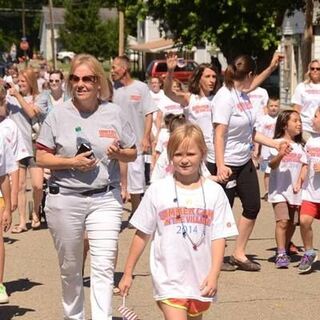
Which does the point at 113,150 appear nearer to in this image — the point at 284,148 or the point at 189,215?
the point at 189,215

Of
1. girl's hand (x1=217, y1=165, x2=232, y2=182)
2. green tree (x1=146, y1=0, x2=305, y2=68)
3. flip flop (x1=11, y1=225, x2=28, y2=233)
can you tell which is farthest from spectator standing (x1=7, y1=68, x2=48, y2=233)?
green tree (x1=146, y1=0, x2=305, y2=68)

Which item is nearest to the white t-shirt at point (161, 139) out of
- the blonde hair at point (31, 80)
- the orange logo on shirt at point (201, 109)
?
the blonde hair at point (31, 80)

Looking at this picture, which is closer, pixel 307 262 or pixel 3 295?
pixel 3 295

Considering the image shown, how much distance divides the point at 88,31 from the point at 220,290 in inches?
3297

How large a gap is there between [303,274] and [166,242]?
11.6 feet

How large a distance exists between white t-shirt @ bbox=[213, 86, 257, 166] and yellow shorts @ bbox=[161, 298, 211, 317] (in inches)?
128

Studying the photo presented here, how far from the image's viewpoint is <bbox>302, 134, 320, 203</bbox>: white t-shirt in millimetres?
8203

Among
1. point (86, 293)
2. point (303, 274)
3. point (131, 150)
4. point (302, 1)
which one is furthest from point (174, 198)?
point (302, 1)

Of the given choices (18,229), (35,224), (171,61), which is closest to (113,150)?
(171,61)

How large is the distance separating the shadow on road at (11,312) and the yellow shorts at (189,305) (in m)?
2.33

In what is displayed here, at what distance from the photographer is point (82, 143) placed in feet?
18.9

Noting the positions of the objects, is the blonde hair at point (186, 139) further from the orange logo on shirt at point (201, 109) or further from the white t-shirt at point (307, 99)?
the white t-shirt at point (307, 99)

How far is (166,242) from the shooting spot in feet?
16.2

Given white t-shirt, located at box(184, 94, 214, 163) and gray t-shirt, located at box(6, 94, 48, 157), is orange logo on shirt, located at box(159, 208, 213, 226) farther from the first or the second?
gray t-shirt, located at box(6, 94, 48, 157)
